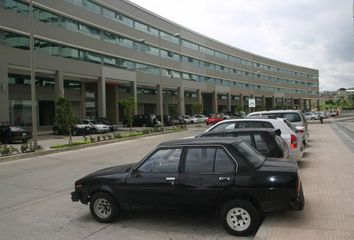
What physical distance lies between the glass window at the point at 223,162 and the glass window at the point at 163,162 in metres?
0.63

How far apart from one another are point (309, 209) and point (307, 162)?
262 inches

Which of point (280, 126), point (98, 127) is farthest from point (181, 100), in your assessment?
point (280, 126)

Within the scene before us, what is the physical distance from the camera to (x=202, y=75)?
82.7 meters

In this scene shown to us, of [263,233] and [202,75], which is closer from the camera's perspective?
[263,233]

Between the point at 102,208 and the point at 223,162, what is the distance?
90.0 inches

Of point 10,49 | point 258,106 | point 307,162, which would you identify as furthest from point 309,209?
point 258,106

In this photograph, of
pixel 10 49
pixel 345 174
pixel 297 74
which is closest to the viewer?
pixel 345 174

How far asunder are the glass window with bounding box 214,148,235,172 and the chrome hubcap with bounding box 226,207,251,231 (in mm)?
606

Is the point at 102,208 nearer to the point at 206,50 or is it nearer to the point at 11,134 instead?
the point at 11,134

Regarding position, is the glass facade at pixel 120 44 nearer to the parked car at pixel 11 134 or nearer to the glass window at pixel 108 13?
the glass window at pixel 108 13

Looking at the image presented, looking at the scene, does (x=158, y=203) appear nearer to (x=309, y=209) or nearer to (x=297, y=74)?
(x=309, y=209)

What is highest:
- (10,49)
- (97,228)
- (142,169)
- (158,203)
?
(10,49)

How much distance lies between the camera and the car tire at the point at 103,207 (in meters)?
6.96

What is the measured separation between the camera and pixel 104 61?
5162 centimetres
